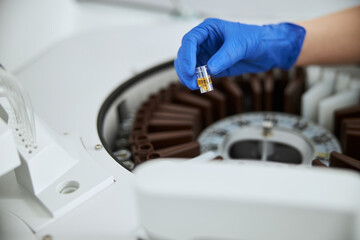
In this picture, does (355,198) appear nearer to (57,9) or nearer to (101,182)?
(101,182)

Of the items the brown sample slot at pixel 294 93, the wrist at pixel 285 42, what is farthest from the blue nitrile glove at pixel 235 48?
the brown sample slot at pixel 294 93

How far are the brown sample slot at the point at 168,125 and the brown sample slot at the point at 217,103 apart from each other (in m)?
0.27

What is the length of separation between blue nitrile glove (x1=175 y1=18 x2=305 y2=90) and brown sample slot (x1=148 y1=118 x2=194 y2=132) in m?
0.24

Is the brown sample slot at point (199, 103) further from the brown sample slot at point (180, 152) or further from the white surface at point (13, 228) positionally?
the white surface at point (13, 228)

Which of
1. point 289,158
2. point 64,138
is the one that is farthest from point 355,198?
point 289,158

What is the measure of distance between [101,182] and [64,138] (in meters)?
0.23

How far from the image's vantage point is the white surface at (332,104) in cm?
149

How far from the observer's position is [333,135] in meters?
1.47

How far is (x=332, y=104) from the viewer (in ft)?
4.88

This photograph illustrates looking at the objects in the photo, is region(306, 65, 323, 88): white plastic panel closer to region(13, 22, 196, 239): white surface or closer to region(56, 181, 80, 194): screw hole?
region(13, 22, 196, 239): white surface

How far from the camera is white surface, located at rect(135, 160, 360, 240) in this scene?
572 millimetres

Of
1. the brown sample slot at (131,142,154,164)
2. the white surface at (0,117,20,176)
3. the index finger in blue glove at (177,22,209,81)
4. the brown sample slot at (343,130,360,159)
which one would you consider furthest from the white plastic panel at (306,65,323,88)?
the white surface at (0,117,20,176)

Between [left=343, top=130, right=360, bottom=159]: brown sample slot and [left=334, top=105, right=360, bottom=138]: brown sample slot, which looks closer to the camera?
[left=343, top=130, right=360, bottom=159]: brown sample slot

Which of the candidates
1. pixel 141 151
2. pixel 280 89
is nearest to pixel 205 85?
pixel 141 151
